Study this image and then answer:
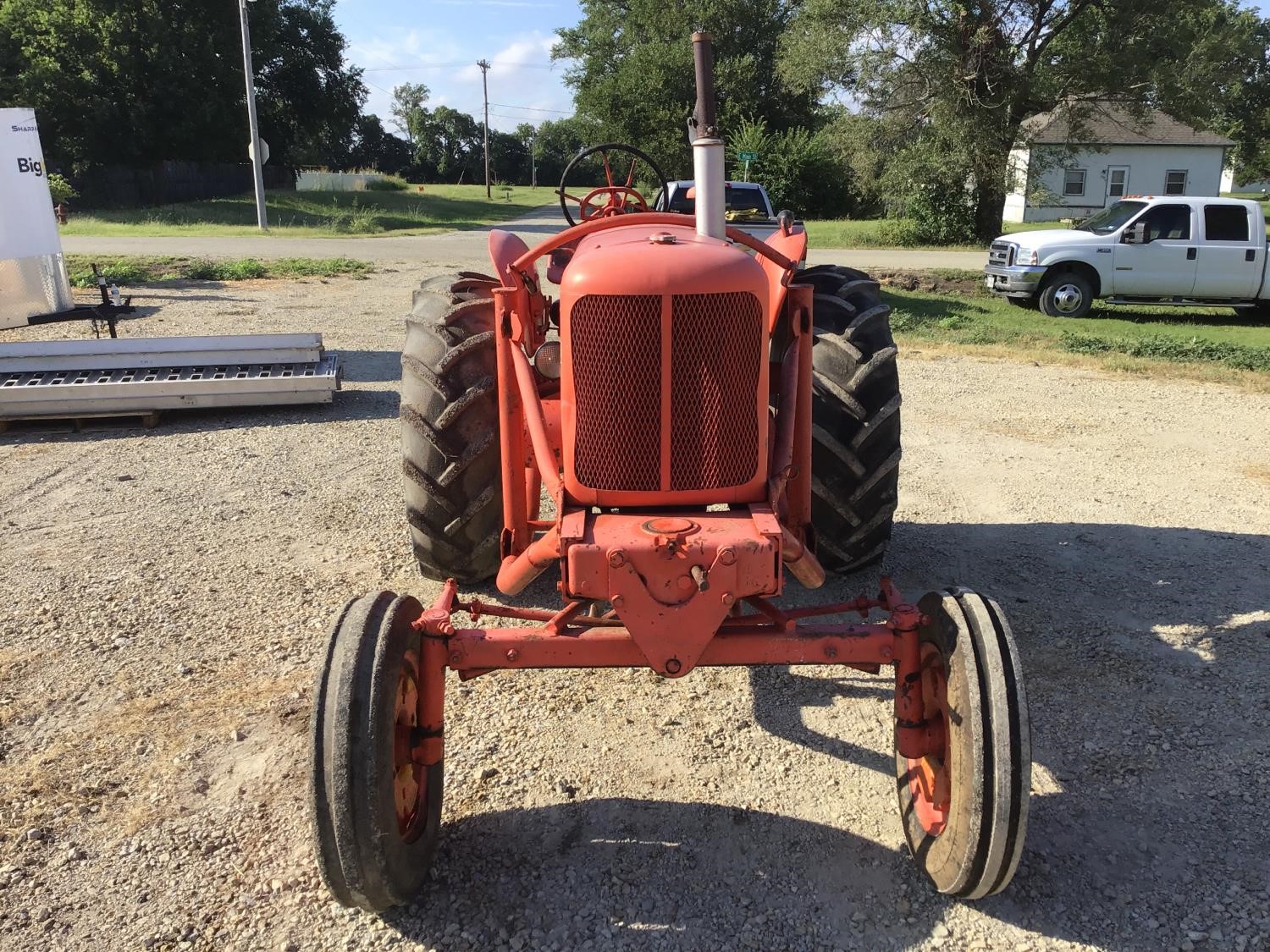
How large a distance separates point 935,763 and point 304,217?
102 ft

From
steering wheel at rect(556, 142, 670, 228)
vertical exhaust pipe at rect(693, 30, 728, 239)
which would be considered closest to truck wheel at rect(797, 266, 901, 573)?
steering wheel at rect(556, 142, 670, 228)

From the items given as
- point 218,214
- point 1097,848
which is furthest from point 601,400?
point 218,214

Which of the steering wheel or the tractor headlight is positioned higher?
the steering wheel

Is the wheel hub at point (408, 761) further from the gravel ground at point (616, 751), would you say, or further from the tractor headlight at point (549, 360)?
the tractor headlight at point (549, 360)

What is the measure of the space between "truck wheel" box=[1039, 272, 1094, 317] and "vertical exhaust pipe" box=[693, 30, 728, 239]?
12.5m

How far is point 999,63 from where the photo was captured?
22016mm

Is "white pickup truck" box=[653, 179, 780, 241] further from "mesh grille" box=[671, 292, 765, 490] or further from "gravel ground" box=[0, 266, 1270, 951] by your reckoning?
"mesh grille" box=[671, 292, 765, 490]

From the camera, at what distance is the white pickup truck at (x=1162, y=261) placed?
1398cm

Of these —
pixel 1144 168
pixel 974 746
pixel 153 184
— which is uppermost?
pixel 1144 168

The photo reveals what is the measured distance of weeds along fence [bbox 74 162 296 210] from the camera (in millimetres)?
33688

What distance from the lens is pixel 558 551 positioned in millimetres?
2750

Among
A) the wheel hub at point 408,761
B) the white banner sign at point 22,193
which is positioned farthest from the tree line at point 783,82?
the wheel hub at point 408,761

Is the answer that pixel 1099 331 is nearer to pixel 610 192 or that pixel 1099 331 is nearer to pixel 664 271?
pixel 610 192

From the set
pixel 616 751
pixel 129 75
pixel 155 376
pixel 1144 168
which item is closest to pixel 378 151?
pixel 129 75
